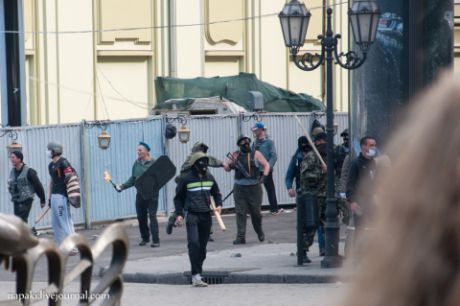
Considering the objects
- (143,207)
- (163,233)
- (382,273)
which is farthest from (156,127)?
(382,273)

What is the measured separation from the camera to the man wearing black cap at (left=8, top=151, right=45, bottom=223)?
64.8ft

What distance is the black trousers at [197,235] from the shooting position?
49.4 feet

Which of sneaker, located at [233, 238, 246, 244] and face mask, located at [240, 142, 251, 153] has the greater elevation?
face mask, located at [240, 142, 251, 153]

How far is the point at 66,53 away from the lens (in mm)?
29375

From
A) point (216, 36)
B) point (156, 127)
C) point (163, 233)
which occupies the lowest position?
point (163, 233)

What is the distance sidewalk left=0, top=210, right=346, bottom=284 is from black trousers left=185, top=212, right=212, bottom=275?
671mm

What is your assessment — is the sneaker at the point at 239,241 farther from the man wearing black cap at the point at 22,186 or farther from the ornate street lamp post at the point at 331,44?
the ornate street lamp post at the point at 331,44

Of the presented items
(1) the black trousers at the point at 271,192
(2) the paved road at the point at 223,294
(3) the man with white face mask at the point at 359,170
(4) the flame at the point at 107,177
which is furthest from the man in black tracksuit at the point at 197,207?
(1) the black trousers at the point at 271,192

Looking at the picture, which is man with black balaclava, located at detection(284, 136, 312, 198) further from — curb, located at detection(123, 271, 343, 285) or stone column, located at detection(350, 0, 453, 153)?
curb, located at detection(123, 271, 343, 285)

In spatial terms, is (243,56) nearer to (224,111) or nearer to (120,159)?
(224,111)

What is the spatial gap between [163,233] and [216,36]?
11205 millimetres

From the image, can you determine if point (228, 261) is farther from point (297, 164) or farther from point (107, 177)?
point (107, 177)

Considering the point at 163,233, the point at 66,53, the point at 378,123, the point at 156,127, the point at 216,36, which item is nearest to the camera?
the point at 378,123

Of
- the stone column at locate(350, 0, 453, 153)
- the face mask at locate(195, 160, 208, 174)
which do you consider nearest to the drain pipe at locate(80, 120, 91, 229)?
the stone column at locate(350, 0, 453, 153)
